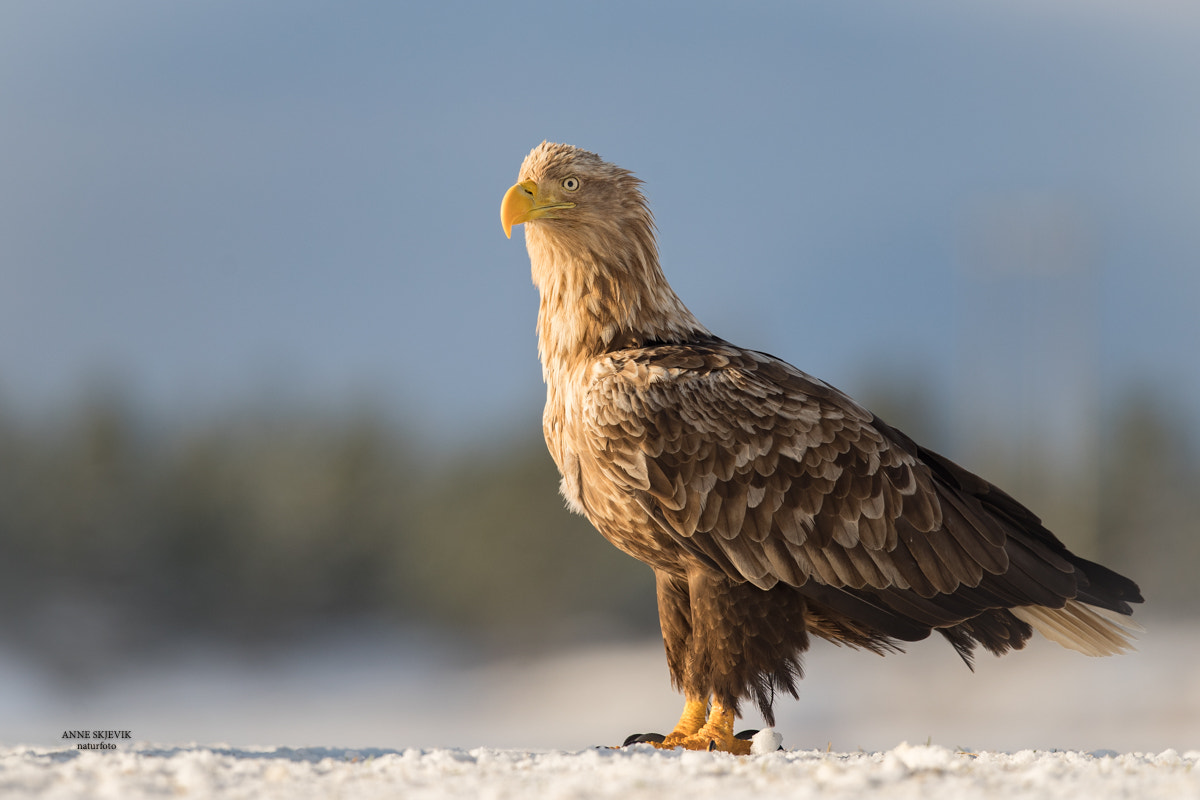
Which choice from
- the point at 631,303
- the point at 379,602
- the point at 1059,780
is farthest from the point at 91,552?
the point at 1059,780

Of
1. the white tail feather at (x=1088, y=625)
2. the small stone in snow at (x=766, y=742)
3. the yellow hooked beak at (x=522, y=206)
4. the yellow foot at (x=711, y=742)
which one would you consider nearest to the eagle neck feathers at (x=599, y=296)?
the yellow hooked beak at (x=522, y=206)

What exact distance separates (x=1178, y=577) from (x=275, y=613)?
33.3 meters

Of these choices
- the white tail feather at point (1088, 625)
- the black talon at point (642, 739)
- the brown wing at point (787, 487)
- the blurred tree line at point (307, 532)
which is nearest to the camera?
the brown wing at point (787, 487)

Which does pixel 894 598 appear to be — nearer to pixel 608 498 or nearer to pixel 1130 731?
pixel 608 498

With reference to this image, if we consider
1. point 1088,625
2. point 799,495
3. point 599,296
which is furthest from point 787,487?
point 1088,625

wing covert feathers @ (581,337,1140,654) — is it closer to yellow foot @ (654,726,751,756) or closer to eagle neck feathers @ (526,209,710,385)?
eagle neck feathers @ (526,209,710,385)

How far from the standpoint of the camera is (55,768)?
222 inches

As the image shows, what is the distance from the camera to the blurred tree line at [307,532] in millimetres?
38281

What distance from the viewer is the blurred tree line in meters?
38.3

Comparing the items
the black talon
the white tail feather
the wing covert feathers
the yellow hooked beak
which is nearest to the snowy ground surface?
the black talon

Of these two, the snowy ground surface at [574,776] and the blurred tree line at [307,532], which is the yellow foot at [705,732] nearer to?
the snowy ground surface at [574,776]

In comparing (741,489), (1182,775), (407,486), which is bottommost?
(1182,775)

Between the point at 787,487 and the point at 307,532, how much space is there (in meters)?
35.3

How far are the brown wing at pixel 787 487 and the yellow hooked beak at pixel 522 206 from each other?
1.18m
